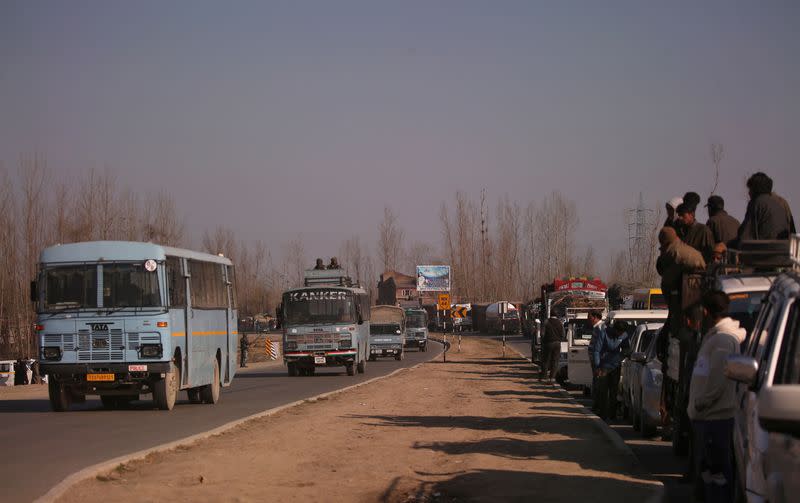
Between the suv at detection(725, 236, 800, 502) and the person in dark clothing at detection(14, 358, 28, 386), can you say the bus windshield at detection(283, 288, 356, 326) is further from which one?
the suv at detection(725, 236, 800, 502)

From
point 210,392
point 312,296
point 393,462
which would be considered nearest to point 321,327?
A: point 312,296

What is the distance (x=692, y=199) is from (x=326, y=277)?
109ft

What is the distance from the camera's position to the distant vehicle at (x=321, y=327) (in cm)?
4012

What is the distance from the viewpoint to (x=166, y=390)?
22.7 meters

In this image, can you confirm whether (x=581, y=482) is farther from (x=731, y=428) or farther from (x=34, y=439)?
(x=34, y=439)

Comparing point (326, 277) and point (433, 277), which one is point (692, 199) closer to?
point (326, 277)

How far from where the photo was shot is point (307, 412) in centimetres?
2086

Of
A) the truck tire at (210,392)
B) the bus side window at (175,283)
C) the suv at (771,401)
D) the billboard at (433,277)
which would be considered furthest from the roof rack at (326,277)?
the billboard at (433,277)

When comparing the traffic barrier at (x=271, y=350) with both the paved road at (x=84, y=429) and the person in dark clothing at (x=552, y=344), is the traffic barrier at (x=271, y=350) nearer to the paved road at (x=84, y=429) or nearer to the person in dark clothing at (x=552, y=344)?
the person in dark clothing at (x=552, y=344)

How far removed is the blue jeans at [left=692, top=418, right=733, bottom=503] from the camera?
8.82 meters

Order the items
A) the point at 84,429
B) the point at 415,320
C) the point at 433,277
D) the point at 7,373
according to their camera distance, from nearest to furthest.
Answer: the point at 84,429, the point at 7,373, the point at 415,320, the point at 433,277

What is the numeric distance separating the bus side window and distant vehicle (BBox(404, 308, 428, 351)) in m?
50.9

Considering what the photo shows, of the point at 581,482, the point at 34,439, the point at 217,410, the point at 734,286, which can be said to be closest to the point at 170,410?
the point at 217,410

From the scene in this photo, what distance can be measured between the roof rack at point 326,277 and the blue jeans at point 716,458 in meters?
35.4
